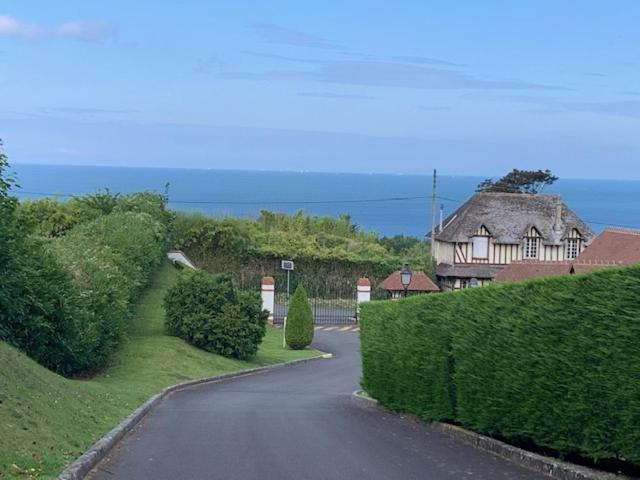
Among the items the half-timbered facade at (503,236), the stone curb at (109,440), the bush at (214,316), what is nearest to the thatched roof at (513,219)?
the half-timbered facade at (503,236)

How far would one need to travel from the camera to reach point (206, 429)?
14414mm

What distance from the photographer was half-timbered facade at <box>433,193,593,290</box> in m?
58.8

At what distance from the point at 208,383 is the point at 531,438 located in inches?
639

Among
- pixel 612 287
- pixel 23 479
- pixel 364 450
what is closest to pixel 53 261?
pixel 364 450

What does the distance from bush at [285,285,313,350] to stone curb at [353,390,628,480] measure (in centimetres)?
2502

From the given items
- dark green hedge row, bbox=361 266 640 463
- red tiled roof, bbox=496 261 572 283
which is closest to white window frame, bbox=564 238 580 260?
red tiled roof, bbox=496 261 572 283

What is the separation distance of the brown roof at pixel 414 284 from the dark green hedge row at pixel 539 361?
35.3 meters

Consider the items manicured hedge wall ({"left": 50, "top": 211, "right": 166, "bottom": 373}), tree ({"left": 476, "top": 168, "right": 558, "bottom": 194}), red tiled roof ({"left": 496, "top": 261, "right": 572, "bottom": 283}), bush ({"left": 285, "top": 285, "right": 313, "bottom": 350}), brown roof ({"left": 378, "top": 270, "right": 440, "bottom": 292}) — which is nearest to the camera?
manicured hedge wall ({"left": 50, "top": 211, "right": 166, "bottom": 373})

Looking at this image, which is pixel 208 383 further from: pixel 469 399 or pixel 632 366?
pixel 632 366

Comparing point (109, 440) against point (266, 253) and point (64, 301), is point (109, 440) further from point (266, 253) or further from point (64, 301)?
point (266, 253)

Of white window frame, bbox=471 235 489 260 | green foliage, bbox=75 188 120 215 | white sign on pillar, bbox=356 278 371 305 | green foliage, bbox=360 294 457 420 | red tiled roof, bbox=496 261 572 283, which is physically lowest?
green foliage, bbox=360 294 457 420

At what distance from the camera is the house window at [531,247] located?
59.2 metres

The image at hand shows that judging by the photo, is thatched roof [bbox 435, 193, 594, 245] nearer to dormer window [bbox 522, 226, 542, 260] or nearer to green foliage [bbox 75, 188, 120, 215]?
dormer window [bbox 522, 226, 542, 260]

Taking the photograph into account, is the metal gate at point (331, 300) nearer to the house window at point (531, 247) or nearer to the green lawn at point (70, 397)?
the house window at point (531, 247)
